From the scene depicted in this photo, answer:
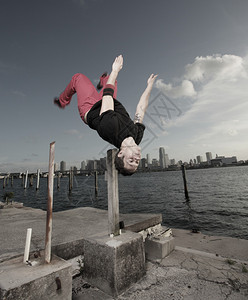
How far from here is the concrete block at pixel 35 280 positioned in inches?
48.3

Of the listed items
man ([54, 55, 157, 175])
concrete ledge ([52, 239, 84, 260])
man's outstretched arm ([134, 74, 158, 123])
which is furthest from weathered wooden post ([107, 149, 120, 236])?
man's outstretched arm ([134, 74, 158, 123])

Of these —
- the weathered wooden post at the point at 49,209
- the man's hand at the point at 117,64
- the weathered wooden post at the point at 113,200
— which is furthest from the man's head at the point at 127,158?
the man's hand at the point at 117,64

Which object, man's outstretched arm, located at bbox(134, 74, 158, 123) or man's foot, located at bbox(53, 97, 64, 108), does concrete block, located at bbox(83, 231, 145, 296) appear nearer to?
man's outstretched arm, located at bbox(134, 74, 158, 123)

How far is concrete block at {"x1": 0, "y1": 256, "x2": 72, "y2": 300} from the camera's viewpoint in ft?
4.02

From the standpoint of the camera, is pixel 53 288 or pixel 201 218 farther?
pixel 201 218

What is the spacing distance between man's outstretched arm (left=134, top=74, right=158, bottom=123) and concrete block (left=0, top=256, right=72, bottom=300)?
2.58 metres

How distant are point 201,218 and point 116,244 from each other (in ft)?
38.4

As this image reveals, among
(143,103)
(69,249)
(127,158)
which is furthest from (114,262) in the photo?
(143,103)

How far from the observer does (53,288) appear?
142 cm

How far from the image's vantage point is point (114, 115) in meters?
2.33

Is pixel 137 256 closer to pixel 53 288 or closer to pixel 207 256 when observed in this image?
pixel 53 288

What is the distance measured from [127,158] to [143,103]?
1644 millimetres

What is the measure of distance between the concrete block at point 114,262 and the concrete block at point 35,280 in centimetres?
56

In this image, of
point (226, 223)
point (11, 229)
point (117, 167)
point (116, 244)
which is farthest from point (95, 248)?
point (226, 223)
